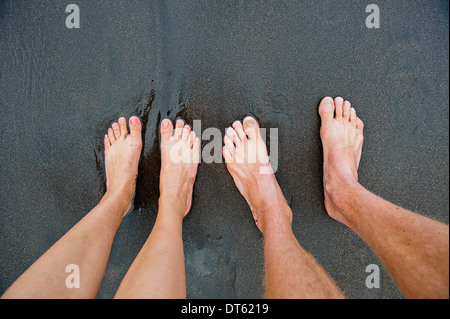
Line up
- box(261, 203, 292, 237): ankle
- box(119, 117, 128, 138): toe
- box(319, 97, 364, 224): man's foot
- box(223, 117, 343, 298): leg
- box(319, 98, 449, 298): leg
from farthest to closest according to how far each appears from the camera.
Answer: box(119, 117, 128, 138): toe
box(319, 97, 364, 224): man's foot
box(261, 203, 292, 237): ankle
box(223, 117, 343, 298): leg
box(319, 98, 449, 298): leg

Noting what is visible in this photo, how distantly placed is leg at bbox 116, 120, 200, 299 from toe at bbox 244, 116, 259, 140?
0.31 m

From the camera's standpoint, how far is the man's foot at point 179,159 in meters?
1.53

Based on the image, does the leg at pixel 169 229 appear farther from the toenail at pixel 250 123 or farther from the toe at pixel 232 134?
the toenail at pixel 250 123

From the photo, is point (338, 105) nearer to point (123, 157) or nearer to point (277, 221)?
point (277, 221)

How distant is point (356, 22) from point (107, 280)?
6.93 feet

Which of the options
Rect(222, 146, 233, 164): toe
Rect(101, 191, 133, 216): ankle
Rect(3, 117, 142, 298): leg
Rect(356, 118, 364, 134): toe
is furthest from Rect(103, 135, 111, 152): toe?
Rect(356, 118, 364, 134): toe

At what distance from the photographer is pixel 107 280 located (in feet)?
5.06

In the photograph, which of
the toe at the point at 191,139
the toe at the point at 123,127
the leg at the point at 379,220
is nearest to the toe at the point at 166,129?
the toe at the point at 191,139

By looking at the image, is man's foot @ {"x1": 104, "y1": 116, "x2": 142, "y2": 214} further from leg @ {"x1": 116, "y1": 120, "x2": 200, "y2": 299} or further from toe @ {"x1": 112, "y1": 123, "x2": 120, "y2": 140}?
leg @ {"x1": 116, "y1": 120, "x2": 200, "y2": 299}

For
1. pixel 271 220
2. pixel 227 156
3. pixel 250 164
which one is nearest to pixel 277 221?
pixel 271 220

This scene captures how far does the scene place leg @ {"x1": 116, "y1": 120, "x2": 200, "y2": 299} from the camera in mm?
991

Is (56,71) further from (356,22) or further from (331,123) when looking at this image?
(356,22)

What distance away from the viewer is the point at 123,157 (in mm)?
1544

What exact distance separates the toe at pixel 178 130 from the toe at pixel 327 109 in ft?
2.75
